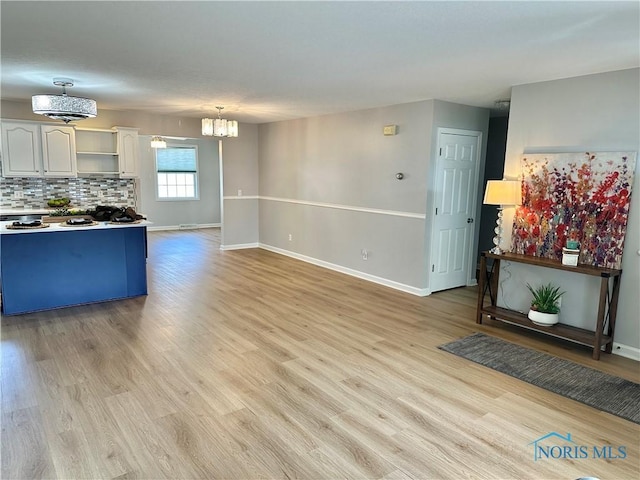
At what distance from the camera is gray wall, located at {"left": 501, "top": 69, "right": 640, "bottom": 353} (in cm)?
350

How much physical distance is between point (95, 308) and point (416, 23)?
14.1 feet

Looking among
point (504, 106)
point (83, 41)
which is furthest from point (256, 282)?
point (504, 106)

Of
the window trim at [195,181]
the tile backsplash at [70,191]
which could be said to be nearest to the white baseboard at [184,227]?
the window trim at [195,181]

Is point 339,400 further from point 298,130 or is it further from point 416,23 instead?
point 298,130

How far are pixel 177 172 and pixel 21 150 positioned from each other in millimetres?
4938

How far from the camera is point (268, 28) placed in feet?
8.71

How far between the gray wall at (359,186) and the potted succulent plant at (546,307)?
60.6 inches

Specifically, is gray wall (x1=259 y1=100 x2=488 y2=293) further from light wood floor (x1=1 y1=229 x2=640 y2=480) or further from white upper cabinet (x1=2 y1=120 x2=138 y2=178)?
white upper cabinet (x1=2 y1=120 x2=138 y2=178)

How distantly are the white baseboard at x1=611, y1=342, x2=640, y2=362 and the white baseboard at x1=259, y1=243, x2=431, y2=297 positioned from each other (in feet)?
6.89

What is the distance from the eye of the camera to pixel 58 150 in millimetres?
6242

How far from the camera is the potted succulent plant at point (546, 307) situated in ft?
12.7

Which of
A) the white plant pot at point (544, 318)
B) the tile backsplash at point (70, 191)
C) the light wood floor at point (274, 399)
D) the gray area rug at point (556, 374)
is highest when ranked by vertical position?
the tile backsplash at point (70, 191)

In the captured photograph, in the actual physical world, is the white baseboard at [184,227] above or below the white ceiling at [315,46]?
below

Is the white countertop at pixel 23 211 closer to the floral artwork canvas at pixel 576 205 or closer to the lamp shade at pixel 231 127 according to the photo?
the lamp shade at pixel 231 127
